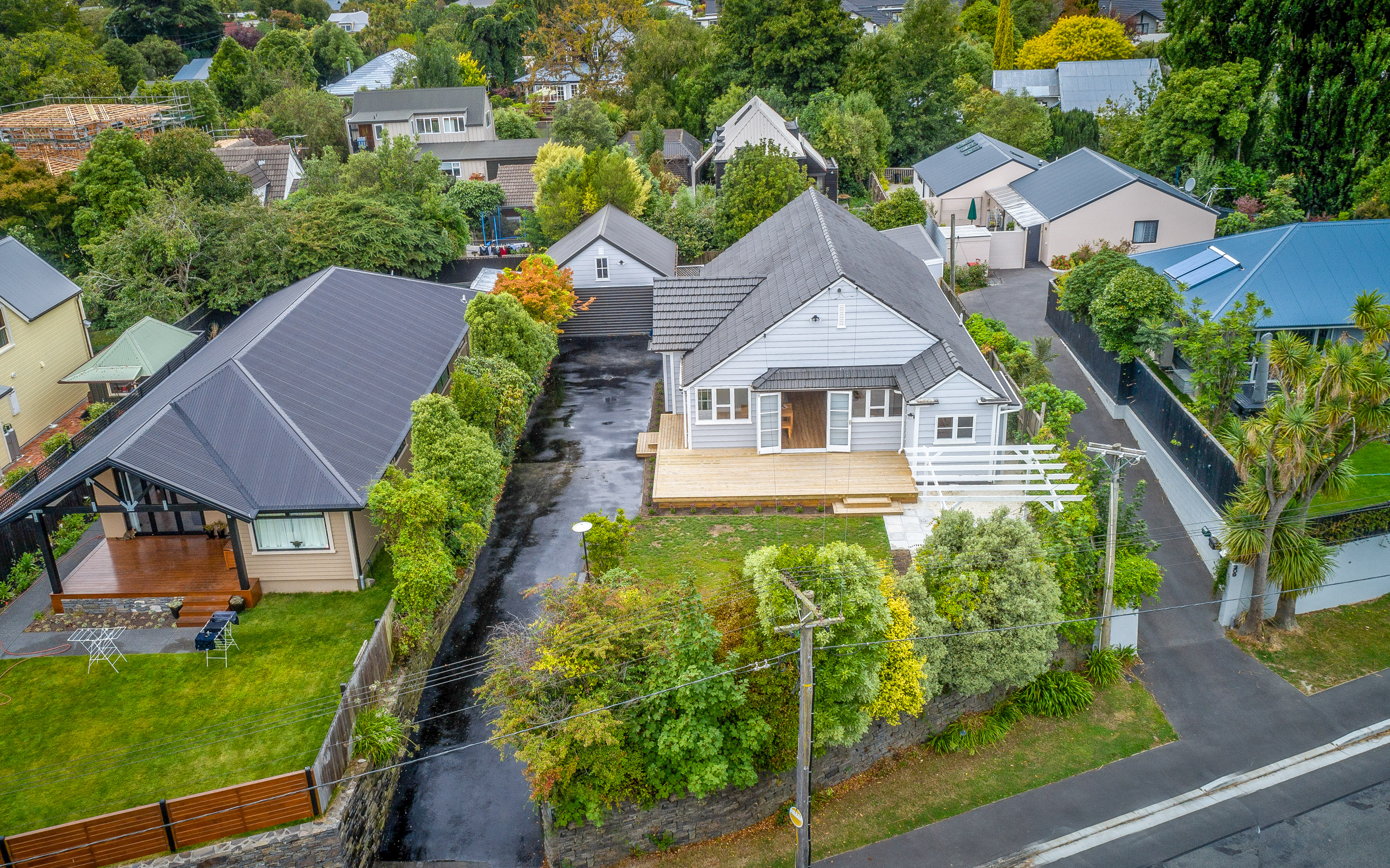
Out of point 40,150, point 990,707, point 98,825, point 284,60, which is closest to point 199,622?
point 98,825

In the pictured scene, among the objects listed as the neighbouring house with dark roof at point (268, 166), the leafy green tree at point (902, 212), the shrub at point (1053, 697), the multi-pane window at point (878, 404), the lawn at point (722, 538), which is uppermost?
the neighbouring house with dark roof at point (268, 166)

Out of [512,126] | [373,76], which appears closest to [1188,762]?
[512,126]

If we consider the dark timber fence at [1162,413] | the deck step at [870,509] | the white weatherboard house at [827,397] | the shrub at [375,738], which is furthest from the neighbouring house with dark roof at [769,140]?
the shrub at [375,738]

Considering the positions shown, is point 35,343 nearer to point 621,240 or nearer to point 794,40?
point 621,240

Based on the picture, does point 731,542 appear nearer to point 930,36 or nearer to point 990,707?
point 990,707

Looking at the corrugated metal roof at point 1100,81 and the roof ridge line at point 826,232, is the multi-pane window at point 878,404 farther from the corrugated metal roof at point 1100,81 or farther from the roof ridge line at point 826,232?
the corrugated metal roof at point 1100,81

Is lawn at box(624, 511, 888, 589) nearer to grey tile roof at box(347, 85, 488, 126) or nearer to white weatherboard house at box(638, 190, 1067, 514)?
white weatherboard house at box(638, 190, 1067, 514)
